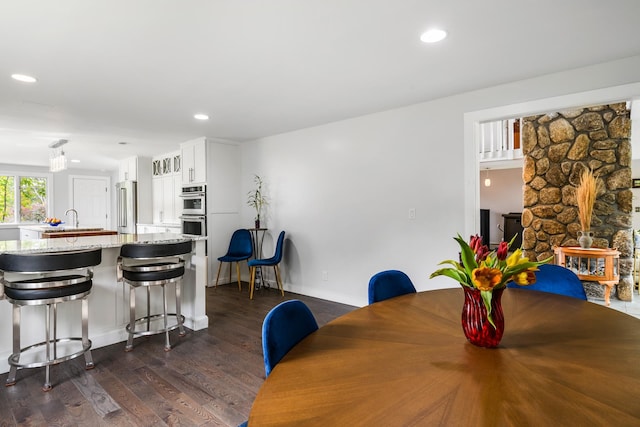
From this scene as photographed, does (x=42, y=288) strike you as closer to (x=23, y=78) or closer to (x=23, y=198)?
(x=23, y=78)

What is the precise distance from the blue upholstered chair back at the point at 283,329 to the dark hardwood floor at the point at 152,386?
1.05 metres

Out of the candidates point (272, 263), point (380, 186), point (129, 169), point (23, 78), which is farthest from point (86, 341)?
point (129, 169)

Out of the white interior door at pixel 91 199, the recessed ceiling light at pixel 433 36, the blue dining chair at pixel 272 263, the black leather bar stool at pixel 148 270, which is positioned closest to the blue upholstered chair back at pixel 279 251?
the blue dining chair at pixel 272 263

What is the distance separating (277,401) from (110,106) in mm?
3859

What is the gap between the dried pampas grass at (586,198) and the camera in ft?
13.8

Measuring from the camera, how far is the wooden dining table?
0.79m

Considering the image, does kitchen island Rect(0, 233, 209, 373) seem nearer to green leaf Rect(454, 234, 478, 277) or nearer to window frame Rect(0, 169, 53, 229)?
green leaf Rect(454, 234, 478, 277)

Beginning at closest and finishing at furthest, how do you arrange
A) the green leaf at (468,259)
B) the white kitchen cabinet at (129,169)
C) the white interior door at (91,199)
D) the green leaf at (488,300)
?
the green leaf at (488,300), the green leaf at (468,259), the white kitchen cabinet at (129,169), the white interior door at (91,199)

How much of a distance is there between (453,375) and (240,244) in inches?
183

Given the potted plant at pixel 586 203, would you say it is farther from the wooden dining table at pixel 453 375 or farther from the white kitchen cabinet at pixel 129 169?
the white kitchen cabinet at pixel 129 169

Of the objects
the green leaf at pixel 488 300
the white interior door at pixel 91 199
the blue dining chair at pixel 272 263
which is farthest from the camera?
the white interior door at pixel 91 199

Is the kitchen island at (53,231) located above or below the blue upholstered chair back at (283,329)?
above

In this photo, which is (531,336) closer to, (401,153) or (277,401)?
(277,401)

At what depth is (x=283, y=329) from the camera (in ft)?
4.03
